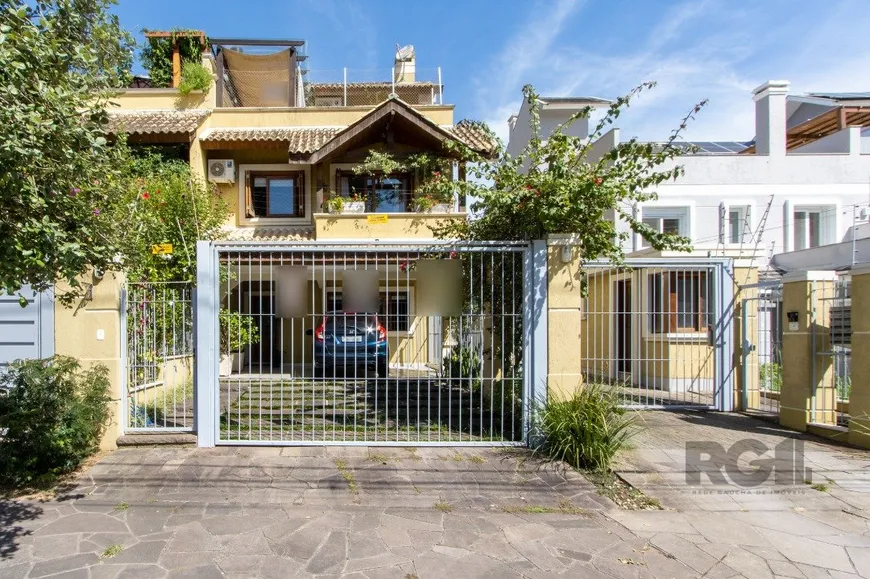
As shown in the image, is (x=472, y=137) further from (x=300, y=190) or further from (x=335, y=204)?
(x=300, y=190)

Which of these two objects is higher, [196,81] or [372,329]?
[196,81]

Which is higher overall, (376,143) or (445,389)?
(376,143)

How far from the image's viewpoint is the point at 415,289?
6379mm

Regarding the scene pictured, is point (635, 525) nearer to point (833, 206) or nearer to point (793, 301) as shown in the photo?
point (793, 301)

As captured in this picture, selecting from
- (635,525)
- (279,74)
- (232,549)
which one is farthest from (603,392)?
(279,74)

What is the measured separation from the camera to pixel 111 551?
3.77 meters

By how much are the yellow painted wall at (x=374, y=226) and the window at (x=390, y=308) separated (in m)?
6.72

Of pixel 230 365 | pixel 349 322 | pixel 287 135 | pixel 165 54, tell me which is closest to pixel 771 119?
pixel 287 135

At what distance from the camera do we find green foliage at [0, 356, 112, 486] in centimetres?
471

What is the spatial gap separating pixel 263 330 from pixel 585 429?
3.99 metres

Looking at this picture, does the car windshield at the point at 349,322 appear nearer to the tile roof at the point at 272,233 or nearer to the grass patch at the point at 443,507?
the grass patch at the point at 443,507

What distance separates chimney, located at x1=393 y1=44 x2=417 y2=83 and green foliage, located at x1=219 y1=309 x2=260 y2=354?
1754 centimetres

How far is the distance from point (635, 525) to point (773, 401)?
17.7ft

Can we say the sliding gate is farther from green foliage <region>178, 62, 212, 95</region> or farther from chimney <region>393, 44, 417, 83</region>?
chimney <region>393, 44, 417, 83</region>
